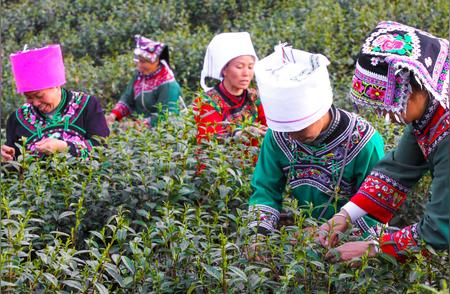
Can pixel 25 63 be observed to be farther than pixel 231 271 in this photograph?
Yes

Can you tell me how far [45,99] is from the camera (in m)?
4.65

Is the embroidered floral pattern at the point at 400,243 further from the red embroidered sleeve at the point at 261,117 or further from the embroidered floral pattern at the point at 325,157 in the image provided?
the red embroidered sleeve at the point at 261,117

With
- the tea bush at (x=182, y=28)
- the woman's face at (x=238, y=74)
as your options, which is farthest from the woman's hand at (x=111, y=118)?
the woman's face at (x=238, y=74)

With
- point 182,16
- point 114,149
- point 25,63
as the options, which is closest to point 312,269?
point 114,149

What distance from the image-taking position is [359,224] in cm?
334

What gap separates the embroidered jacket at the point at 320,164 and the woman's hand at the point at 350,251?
0.56m

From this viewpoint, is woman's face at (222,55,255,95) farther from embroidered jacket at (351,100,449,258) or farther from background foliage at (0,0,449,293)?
embroidered jacket at (351,100,449,258)

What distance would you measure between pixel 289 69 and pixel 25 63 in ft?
6.58

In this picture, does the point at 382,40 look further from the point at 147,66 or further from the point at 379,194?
the point at 147,66

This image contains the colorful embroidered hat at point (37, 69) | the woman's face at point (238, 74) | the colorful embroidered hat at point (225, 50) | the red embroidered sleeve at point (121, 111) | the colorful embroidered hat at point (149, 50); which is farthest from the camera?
the red embroidered sleeve at point (121, 111)

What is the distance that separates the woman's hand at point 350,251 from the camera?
2.73 meters

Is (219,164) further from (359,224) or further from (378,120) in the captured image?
(378,120)

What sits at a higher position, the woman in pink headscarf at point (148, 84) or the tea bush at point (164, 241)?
the tea bush at point (164, 241)

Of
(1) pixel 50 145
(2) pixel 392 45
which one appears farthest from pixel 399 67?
(1) pixel 50 145
